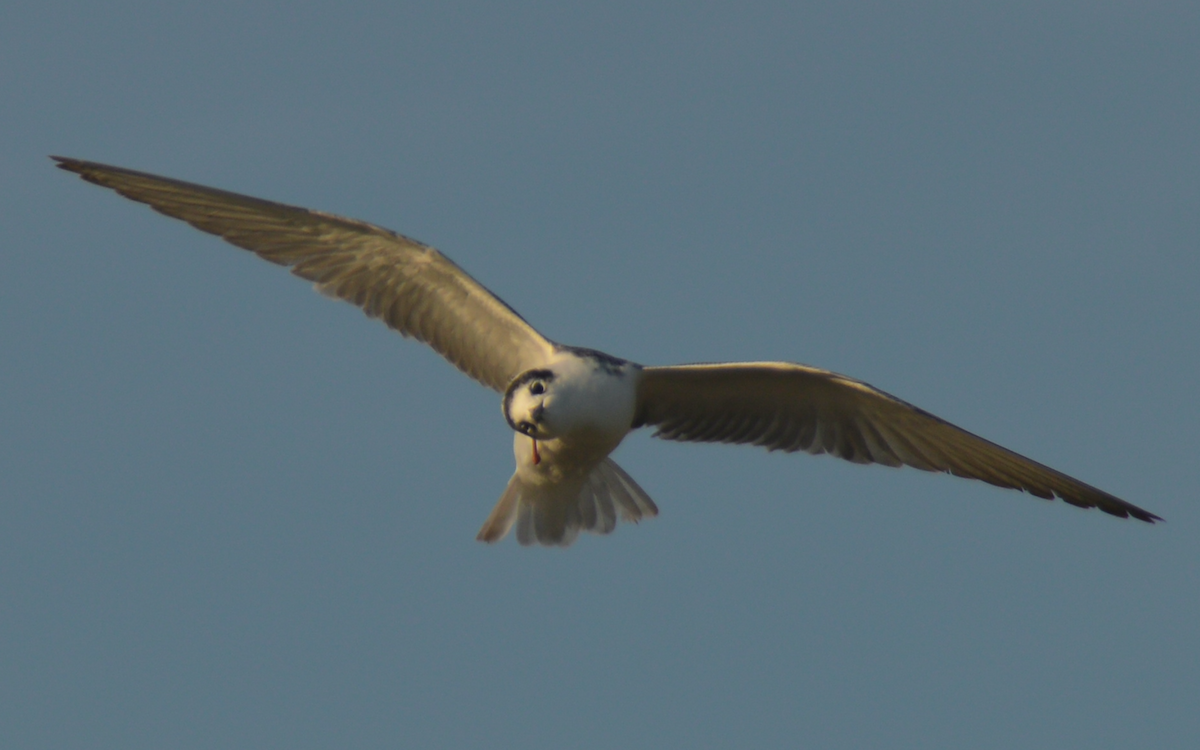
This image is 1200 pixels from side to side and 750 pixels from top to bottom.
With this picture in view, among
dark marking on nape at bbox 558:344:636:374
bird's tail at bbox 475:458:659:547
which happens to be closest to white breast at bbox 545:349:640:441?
dark marking on nape at bbox 558:344:636:374

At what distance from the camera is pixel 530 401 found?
900cm

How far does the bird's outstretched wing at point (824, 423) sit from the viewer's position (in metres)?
9.65

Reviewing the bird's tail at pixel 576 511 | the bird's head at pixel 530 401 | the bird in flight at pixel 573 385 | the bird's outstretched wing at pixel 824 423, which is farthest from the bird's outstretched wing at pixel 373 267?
the bird's outstretched wing at pixel 824 423

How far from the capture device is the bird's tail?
10336mm

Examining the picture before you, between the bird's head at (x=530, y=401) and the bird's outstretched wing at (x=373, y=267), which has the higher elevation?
the bird's outstretched wing at (x=373, y=267)

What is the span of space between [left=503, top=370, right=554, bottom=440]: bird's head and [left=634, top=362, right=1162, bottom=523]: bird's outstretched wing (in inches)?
33.0

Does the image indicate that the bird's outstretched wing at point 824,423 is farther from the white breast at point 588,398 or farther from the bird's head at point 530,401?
the bird's head at point 530,401

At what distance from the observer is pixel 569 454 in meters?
9.56

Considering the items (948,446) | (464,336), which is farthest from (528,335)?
(948,446)

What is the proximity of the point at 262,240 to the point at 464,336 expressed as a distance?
4.29 feet

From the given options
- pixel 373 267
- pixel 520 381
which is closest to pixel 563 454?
pixel 520 381

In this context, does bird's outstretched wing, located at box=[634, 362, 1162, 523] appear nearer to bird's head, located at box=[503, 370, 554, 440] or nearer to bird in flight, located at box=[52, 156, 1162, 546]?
bird in flight, located at box=[52, 156, 1162, 546]

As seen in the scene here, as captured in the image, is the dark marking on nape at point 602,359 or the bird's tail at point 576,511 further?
the bird's tail at point 576,511

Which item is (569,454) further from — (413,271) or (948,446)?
(948,446)
